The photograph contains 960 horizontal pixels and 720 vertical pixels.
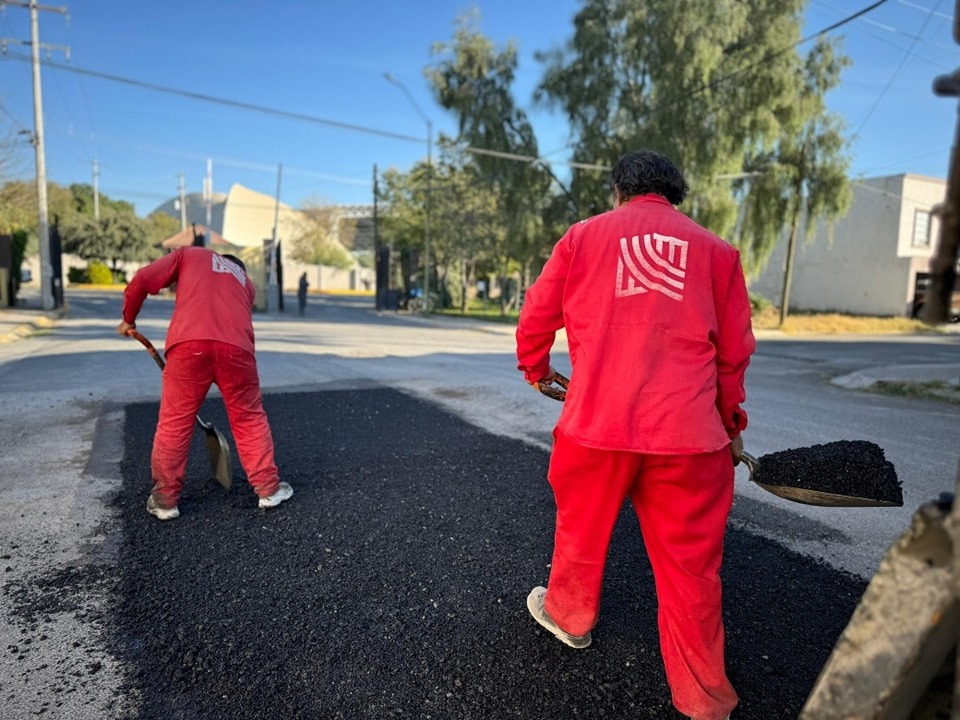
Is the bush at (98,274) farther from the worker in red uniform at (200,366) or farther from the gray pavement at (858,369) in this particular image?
the worker in red uniform at (200,366)

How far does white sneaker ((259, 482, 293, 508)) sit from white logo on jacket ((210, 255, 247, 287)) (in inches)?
52.5

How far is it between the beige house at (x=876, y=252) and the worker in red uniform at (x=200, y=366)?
3371 cm

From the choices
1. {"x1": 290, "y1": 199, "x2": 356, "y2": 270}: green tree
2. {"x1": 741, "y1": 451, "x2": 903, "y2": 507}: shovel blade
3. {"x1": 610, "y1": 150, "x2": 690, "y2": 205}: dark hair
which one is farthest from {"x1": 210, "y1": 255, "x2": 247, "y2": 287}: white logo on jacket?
{"x1": 290, "y1": 199, "x2": 356, "y2": 270}: green tree

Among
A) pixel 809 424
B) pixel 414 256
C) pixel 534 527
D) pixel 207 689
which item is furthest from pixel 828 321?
pixel 207 689

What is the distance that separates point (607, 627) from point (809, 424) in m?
5.58

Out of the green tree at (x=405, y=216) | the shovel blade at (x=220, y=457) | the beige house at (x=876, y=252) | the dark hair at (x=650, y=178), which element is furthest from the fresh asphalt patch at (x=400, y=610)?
the beige house at (x=876, y=252)

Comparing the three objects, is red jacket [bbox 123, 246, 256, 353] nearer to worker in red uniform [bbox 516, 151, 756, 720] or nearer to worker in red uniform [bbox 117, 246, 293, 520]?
worker in red uniform [bbox 117, 246, 293, 520]

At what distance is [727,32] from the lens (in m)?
21.4

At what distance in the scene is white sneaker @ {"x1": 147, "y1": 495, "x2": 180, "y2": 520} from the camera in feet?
12.8

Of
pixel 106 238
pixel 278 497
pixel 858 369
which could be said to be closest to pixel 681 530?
pixel 278 497

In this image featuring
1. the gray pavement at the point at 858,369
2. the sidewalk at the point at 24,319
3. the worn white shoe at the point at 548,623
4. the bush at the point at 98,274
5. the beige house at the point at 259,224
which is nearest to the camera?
the worn white shoe at the point at 548,623

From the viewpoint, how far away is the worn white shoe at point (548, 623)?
254 cm

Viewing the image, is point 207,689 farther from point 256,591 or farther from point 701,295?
point 701,295

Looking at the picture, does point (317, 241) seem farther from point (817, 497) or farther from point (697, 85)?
point (817, 497)
